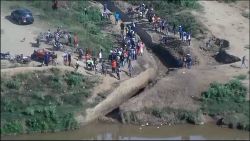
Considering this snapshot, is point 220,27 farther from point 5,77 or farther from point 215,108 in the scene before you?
Answer: point 5,77

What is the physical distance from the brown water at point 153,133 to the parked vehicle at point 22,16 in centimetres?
1275

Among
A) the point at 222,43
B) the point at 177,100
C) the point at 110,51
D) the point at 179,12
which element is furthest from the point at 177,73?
the point at 179,12

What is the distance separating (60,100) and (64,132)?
2.39m

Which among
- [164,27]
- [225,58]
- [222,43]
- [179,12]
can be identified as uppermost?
[179,12]

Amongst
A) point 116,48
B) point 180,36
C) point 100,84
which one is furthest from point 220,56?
point 100,84

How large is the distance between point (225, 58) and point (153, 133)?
36.6ft

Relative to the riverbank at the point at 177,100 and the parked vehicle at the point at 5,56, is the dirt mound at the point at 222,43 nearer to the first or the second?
the riverbank at the point at 177,100

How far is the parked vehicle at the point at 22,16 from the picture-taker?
163 feet

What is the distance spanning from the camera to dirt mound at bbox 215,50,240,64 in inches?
1889

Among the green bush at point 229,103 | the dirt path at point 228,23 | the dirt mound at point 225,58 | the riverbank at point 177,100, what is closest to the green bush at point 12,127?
the riverbank at point 177,100

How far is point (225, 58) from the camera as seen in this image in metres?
48.6

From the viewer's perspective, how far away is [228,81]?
43.7 m

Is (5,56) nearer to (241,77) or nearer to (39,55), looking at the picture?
(39,55)

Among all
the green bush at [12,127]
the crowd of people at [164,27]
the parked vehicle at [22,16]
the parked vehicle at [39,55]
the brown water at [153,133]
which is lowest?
the brown water at [153,133]
